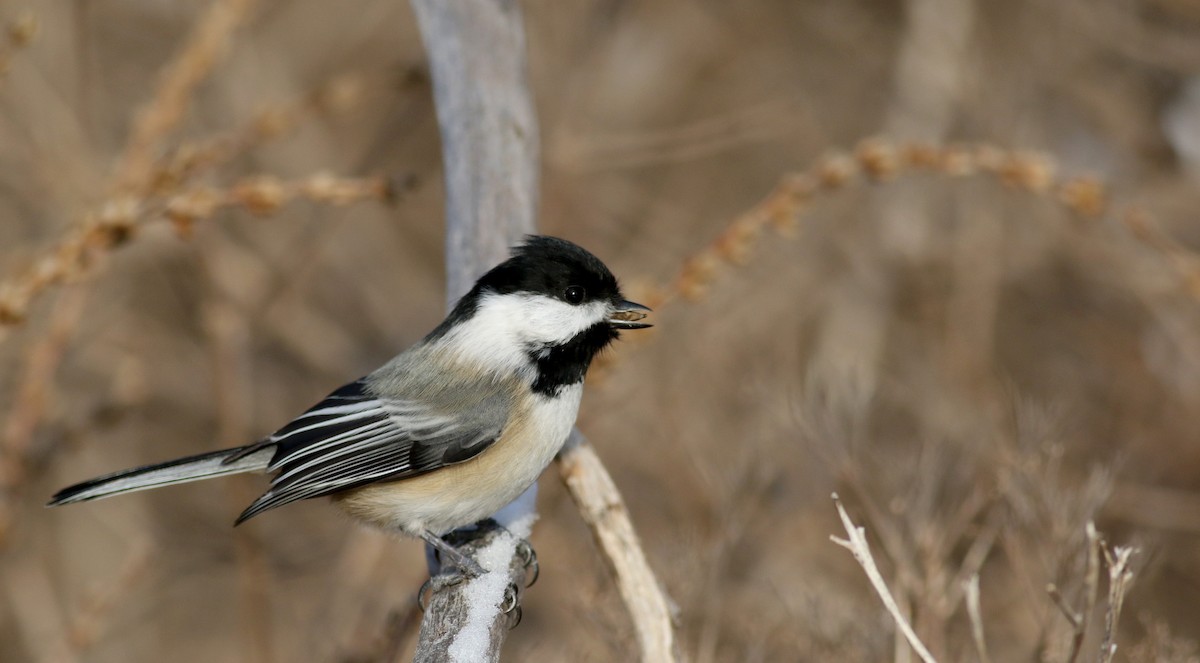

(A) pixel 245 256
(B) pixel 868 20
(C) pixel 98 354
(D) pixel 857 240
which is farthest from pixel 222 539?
(B) pixel 868 20

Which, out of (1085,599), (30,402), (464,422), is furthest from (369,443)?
(1085,599)

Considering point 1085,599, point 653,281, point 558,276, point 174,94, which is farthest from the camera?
point 653,281

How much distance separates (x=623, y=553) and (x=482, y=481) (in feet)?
1.31

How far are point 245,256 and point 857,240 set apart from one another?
2746mm

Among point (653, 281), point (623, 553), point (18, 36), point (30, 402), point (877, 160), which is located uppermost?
point (18, 36)

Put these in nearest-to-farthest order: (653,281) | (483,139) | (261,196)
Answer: (261,196) < (483,139) < (653,281)

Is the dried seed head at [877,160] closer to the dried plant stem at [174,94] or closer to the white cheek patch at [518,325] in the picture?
the white cheek patch at [518,325]

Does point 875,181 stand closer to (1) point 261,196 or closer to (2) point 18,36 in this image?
(1) point 261,196

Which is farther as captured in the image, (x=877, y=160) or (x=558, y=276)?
(x=877, y=160)

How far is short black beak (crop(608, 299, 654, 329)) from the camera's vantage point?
2.41 m

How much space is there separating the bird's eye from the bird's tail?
→ 31.2 inches

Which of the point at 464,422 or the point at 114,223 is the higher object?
the point at 114,223

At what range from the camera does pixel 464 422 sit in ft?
7.74

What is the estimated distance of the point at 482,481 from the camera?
2264mm
